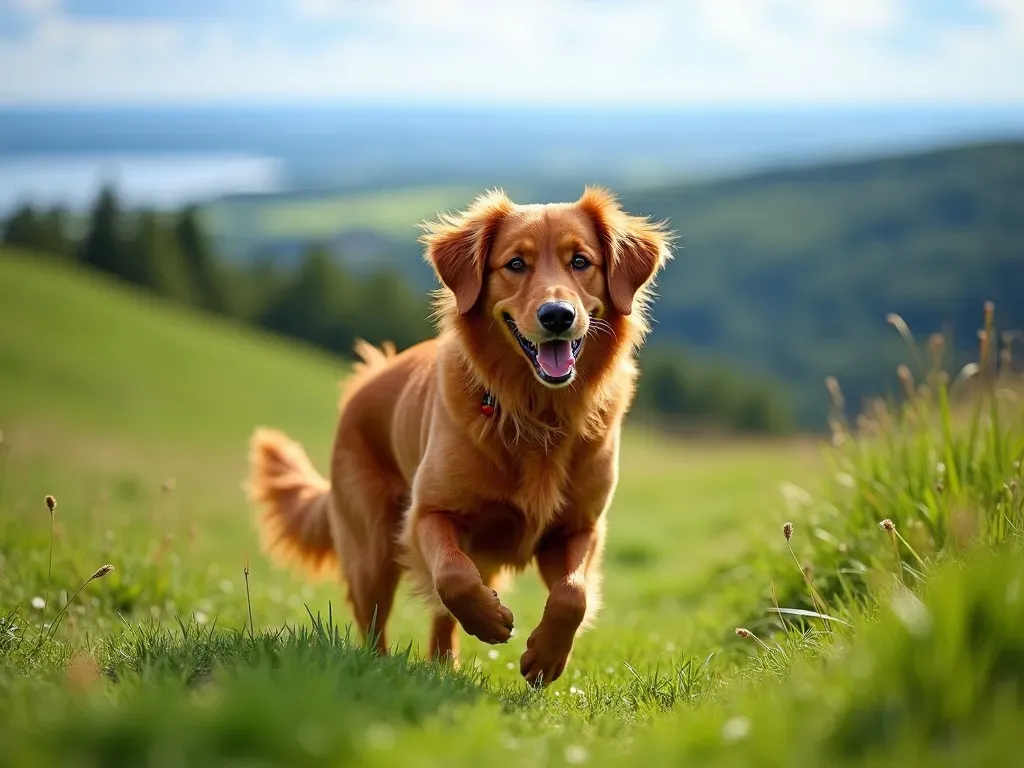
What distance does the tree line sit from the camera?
5303cm

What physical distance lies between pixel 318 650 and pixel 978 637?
2.22m

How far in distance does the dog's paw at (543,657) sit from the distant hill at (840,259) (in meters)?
→ 95.3

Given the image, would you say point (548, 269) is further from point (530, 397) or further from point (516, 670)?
point (516, 670)

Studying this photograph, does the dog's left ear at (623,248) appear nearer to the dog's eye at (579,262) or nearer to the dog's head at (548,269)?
the dog's head at (548,269)

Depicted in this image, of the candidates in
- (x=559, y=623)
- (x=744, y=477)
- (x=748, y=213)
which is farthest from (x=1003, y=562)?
(x=748, y=213)

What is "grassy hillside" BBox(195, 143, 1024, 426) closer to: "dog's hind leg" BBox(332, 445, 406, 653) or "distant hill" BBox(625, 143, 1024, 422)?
"distant hill" BBox(625, 143, 1024, 422)

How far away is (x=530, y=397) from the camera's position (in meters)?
5.13

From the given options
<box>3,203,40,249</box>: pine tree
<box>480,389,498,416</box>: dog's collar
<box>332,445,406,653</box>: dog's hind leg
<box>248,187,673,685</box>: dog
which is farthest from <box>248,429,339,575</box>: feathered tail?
<box>3,203,40,249</box>: pine tree

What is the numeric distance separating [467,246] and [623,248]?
0.80 m

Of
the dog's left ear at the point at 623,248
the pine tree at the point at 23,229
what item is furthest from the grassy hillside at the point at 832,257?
the dog's left ear at the point at 623,248

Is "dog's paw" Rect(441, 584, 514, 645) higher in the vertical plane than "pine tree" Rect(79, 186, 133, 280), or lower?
higher

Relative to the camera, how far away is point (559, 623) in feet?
14.9

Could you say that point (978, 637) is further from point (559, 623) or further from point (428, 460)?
point (428, 460)

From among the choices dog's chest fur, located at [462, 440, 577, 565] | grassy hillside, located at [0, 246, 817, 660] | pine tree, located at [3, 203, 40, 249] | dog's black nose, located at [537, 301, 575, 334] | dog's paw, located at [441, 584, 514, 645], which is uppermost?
dog's black nose, located at [537, 301, 575, 334]
